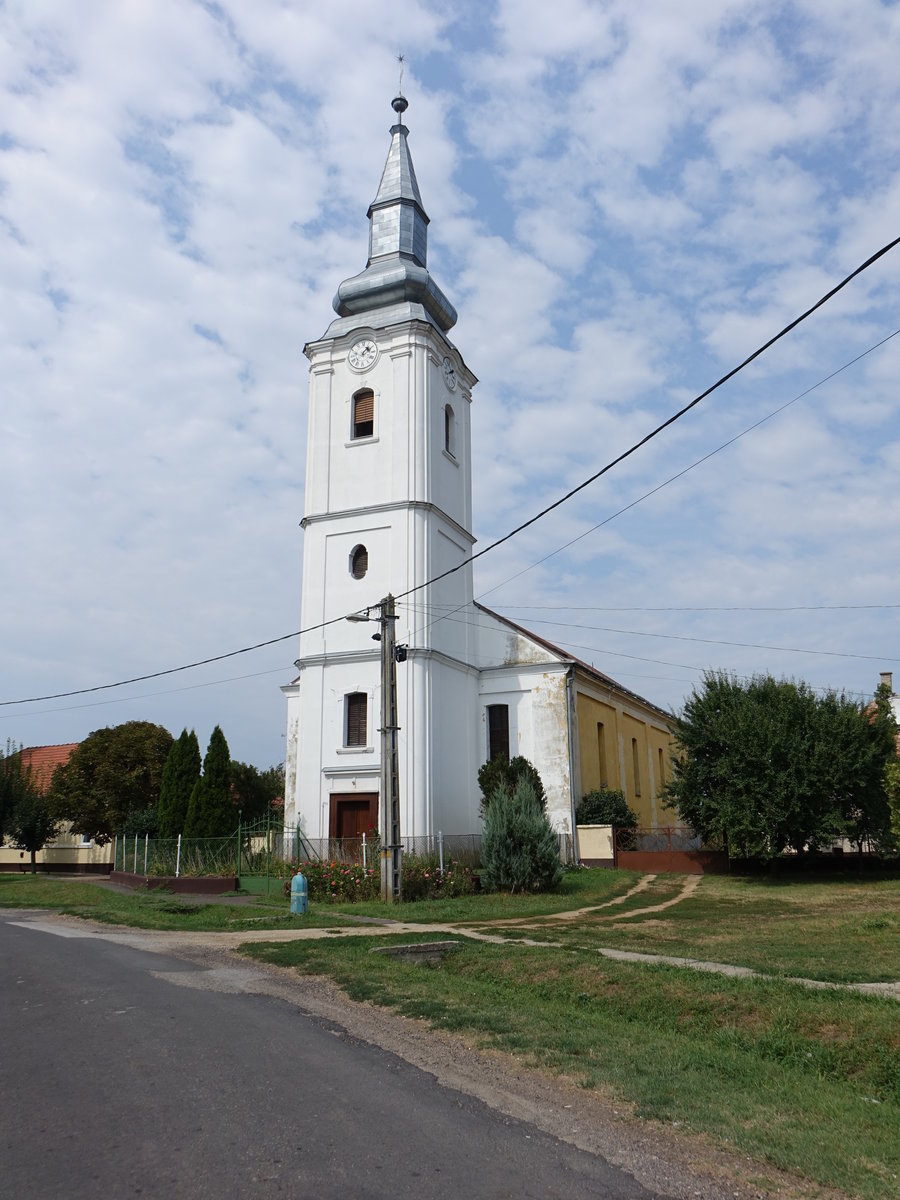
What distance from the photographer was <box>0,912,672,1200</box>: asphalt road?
4.71 metres

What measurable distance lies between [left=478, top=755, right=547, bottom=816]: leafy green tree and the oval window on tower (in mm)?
7518

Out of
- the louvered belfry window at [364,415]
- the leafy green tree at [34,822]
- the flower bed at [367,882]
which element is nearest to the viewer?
the flower bed at [367,882]

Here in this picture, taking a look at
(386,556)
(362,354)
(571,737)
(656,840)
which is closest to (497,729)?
(571,737)

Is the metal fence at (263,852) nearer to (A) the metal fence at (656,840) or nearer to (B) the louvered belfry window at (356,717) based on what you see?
(B) the louvered belfry window at (356,717)

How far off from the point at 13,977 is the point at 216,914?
28.1 feet

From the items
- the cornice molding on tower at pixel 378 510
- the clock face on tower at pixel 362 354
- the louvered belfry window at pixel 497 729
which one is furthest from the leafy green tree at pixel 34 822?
the clock face on tower at pixel 362 354

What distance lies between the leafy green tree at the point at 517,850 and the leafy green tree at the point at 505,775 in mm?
6454

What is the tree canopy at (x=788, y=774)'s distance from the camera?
84.7ft

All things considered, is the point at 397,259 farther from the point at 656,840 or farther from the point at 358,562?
the point at 656,840

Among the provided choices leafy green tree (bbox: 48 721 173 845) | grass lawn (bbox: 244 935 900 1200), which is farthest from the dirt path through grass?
leafy green tree (bbox: 48 721 173 845)

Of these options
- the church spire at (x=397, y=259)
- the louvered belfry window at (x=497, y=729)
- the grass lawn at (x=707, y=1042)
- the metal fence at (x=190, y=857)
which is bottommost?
the grass lawn at (x=707, y=1042)

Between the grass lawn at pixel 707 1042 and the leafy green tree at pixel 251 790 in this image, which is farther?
the leafy green tree at pixel 251 790

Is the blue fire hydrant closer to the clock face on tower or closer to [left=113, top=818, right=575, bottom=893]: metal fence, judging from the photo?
[left=113, top=818, right=575, bottom=893]: metal fence

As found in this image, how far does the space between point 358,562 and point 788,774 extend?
1478cm
